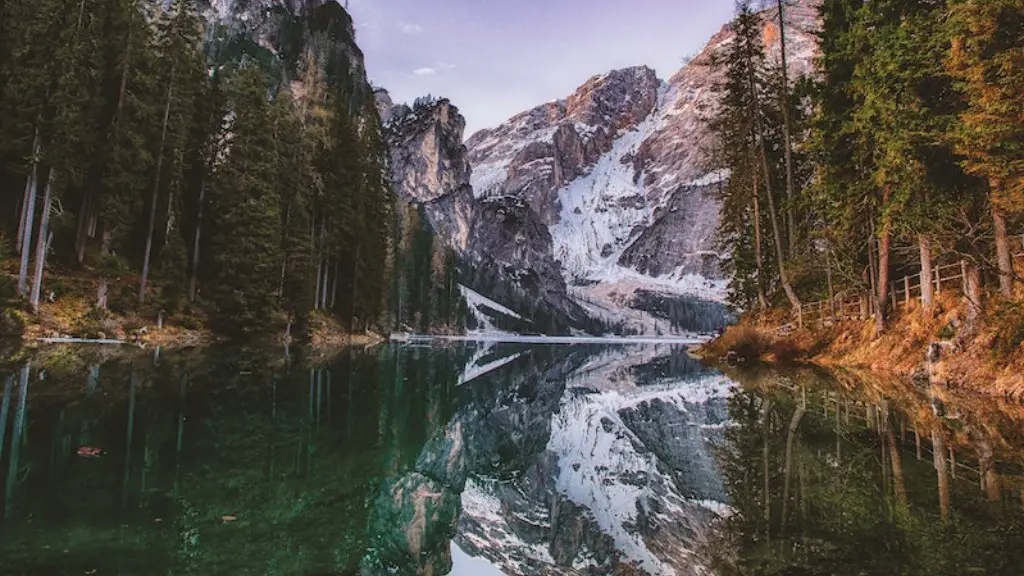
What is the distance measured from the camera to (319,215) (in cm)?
4538

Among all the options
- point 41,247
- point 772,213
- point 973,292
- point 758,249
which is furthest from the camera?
point 758,249

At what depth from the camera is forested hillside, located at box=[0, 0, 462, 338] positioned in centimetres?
2508

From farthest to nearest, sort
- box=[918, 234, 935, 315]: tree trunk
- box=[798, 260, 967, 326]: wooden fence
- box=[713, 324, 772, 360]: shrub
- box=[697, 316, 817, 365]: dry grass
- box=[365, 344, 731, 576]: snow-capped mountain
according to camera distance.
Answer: box=[713, 324, 772, 360]: shrub
box=[697, 316, 817, 365]: dry grass
box=[798, 260, 967, 326]: wooden fence
box=[918, 234, 935, 315]: tree trunk
box=[365, 344, 731, 576]: snow-capped mountain

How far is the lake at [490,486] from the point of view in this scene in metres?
4.46

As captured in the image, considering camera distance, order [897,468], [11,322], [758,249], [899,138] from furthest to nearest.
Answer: [758,249] < [11,322] < [899,138] < [897,468]

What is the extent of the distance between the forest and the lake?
538cm

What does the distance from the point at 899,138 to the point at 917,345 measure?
6.83 meters

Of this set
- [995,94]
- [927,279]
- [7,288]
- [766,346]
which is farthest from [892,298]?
[7,288]

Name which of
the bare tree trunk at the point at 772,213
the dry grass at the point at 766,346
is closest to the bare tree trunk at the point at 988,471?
the dry grass at the point at 766,346

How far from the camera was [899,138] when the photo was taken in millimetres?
16562

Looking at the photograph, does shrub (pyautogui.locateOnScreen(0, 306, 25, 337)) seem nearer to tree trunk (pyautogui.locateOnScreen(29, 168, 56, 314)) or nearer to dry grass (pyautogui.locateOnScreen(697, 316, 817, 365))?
tree trunk (pyautogui.locateOnScreen(29, 168, 56, 314))

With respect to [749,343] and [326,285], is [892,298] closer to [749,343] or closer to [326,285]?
[749,343]

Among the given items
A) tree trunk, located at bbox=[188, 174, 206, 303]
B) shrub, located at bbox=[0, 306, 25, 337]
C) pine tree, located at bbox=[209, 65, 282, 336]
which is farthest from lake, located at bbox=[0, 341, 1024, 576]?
tree trunk, located at bbox=[188, 174, 206, 303]

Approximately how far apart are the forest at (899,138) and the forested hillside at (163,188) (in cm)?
2784
